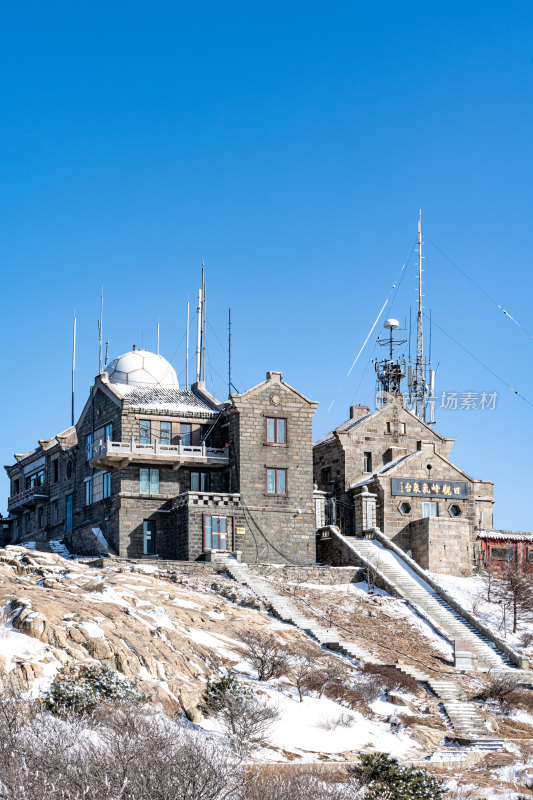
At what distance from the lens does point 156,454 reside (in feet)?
179

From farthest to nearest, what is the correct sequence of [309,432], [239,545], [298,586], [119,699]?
[309,432] < [239,545] < [298,586] < [119,699]

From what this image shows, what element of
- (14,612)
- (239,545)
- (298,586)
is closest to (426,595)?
(298,586)

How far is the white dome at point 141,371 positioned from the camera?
202ft

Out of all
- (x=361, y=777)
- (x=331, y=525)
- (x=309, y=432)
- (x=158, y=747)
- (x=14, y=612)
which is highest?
(x=309, y=432)

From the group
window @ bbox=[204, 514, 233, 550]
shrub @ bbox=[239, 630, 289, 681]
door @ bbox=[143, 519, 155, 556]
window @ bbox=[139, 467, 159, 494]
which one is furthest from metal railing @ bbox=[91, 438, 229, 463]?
shrub @ bbox=[239, 630, 289, 681]

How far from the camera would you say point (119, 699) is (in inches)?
1115

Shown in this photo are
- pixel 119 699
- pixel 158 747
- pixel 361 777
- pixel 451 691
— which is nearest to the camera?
pixel 158 747

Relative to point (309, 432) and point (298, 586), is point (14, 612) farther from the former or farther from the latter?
point (309, 432)

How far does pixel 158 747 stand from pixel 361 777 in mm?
7721

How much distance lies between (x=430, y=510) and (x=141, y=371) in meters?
17.8

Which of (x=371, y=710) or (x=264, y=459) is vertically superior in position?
(x=264, y=459)

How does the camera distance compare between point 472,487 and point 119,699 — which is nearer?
point 119,699

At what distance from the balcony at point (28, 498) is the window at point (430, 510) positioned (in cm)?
Result: 2219

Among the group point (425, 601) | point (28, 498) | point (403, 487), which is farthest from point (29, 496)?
point (425, 601)
